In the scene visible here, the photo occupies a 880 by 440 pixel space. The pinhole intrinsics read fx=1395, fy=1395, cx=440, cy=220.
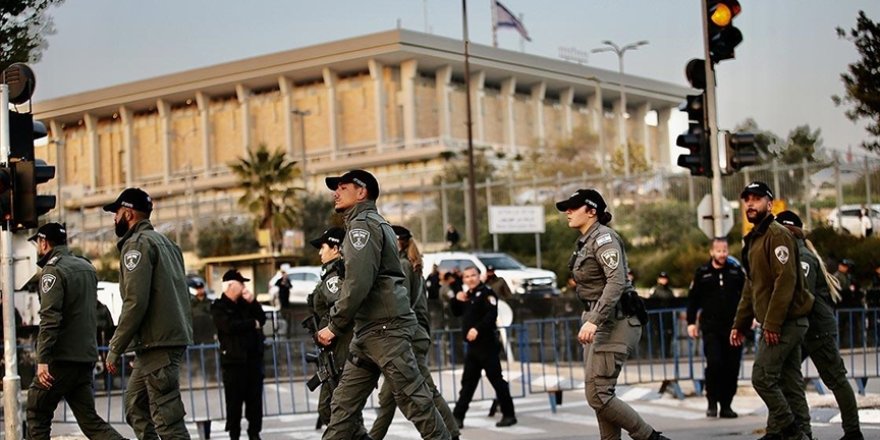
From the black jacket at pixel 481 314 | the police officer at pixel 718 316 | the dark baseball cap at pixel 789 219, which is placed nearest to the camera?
the dark baseball cap at pixel 789 219

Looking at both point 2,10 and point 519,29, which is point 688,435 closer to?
point 2,10

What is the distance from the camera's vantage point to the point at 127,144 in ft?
277

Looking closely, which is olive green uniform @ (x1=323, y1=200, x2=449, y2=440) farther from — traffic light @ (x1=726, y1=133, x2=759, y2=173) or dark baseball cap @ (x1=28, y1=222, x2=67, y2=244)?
traffic light @ (x1=726, y1=133, x2=759, y2=173)

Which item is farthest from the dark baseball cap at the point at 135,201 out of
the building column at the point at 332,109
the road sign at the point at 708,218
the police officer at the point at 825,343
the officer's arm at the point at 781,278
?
the building column at the point at 332,109

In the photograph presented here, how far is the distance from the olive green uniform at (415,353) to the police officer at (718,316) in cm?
349

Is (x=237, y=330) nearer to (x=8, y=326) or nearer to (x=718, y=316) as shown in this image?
(x=8, y=326)

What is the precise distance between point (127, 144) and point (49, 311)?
77064 millimetres

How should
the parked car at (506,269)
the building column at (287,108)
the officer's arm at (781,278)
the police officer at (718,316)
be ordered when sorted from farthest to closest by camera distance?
the building column at (287,108)
the parked car at (506,269)
the police officer at (718,316)
the officer's arm at (781,278)

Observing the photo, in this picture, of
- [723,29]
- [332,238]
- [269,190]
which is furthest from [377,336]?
[269,190]

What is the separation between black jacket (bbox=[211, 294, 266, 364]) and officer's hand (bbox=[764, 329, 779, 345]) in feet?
15.7

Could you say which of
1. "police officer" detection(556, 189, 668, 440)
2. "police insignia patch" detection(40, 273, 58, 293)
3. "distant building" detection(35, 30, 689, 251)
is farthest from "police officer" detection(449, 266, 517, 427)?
"distant building" detection(35, 30, 689, 251)

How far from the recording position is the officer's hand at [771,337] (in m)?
9.31

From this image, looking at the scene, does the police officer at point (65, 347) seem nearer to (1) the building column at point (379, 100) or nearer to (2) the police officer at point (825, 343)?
(2) the police officer at point (825, 343)

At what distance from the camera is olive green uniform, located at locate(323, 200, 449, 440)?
8.08 meters
